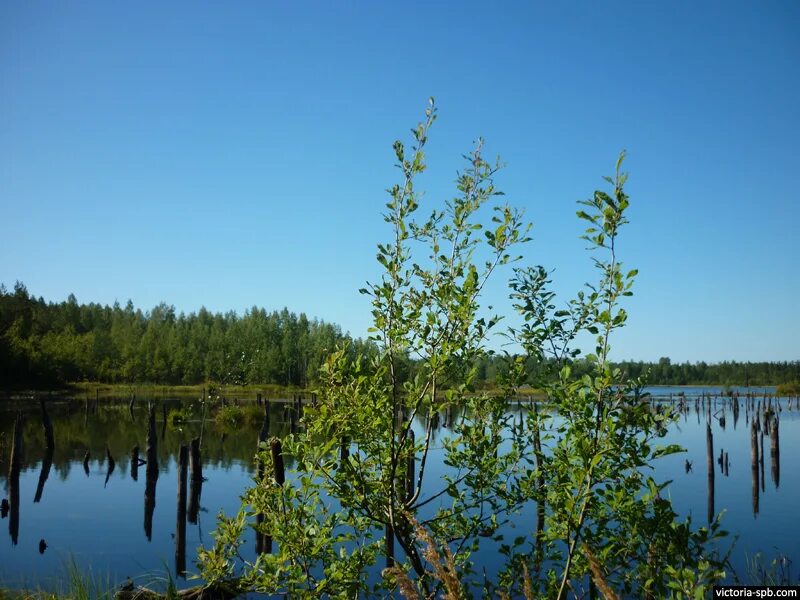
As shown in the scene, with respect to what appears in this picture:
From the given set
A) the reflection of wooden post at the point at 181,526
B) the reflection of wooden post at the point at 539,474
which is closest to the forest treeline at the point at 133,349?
the reflection of wooden post at the point at 181,526

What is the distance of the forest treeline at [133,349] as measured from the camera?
72.1 metres

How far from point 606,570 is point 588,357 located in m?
1.31

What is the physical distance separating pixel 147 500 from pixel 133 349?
80867mm

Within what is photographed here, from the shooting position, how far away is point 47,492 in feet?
78.9

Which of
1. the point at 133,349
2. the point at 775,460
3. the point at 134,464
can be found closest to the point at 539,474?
the point at 134,464

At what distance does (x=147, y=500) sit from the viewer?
70.5ft

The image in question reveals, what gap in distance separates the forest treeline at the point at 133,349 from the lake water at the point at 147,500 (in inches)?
1199

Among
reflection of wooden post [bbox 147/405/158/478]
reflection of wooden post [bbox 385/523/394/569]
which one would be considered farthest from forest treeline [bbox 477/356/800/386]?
reflection of wooden post [bbox 385/523/394/569]

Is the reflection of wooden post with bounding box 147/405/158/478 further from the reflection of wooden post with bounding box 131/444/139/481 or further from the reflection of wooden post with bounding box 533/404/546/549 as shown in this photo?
the reflection of wooden post with bounding box 533/404/546/549

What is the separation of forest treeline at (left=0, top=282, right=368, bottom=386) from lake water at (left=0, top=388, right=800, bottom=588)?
3046cm

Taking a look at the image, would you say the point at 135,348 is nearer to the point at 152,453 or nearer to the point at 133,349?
the point at 133,349

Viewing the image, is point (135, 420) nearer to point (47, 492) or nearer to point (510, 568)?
point (47, 492)

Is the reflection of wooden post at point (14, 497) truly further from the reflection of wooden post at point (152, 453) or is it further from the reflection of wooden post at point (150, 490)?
the reflection of wooden post at point (152, 453)

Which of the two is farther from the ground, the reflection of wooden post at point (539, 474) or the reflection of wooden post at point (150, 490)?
the reflection of wooden post at point (539, 474)
